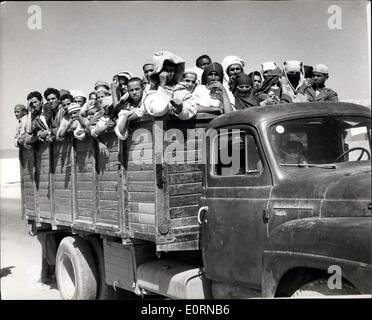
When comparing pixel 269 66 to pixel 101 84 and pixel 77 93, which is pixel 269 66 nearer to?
pixel 101 84

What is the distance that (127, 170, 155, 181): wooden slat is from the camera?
183 inches

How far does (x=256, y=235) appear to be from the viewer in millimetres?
3939

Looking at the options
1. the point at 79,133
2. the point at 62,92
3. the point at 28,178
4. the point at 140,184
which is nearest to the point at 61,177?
the point at 79,133

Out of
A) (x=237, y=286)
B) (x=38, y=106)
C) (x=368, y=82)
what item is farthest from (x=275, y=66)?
(x=38, y=106)

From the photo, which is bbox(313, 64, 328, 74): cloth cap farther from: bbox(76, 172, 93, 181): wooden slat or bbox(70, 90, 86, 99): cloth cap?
bbox(70, 90, 86, 99): cloth cap

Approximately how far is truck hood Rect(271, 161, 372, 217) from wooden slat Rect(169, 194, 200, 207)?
1031 mm

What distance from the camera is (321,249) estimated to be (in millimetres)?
3357

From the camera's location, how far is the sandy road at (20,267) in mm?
6939

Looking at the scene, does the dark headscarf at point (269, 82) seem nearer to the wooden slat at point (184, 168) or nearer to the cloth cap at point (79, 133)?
the wooden slat at point (184, 168)

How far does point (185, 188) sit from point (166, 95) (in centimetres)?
88

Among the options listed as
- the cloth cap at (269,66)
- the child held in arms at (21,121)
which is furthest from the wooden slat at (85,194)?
the cloth cap at (269,66)

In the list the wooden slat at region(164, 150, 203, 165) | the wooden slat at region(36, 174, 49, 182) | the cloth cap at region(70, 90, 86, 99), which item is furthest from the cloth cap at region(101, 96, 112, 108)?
the wooden slat at region(36, 174, 49, 182)

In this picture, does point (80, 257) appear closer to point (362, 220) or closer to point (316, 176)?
point (316, 176)

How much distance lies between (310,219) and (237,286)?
3.31ft
